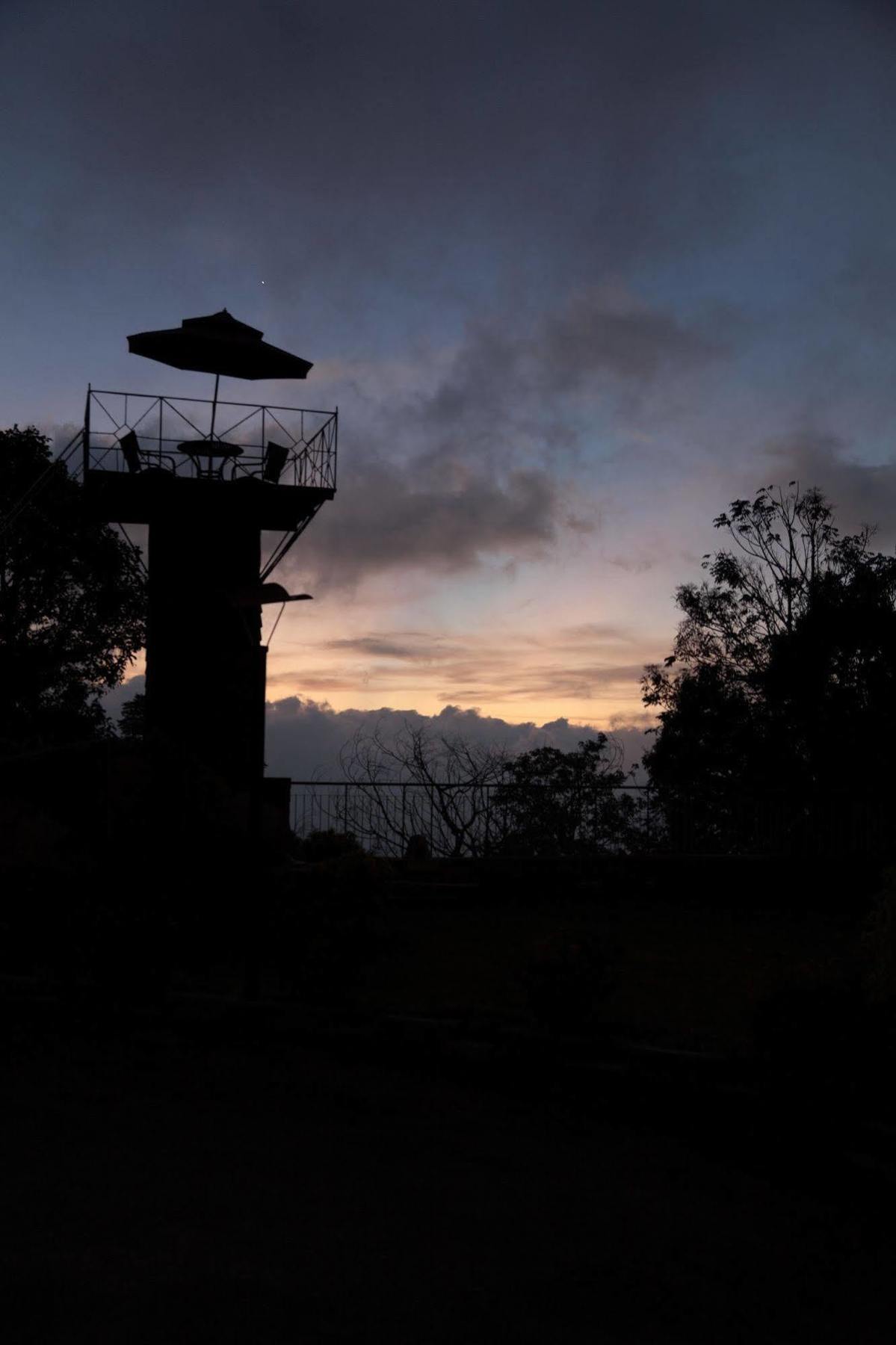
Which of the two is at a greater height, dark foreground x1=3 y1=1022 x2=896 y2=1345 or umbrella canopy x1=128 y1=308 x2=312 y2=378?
umbrella canopy x1=128 y1=308 x2=312 y2=378

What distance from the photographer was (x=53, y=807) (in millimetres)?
13047

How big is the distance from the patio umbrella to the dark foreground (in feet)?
43.2

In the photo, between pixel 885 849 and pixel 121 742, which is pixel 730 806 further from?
pixel 121 742

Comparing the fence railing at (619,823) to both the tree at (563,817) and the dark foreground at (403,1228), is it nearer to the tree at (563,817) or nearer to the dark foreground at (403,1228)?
the tree at (563,817)

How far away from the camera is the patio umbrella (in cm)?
1742

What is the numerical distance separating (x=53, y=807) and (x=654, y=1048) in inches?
337

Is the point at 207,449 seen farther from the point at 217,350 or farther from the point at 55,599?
the point at 55,599

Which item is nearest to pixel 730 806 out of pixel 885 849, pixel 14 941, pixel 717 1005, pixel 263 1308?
pixel 885 849

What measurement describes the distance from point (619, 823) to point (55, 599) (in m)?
14.5

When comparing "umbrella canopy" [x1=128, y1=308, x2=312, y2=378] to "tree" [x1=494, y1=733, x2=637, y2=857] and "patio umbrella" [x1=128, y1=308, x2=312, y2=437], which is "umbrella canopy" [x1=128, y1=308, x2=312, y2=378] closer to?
"patio umbrella" [x1=128, y1=308, x2=312, y2=437]

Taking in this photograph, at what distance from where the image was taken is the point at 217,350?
17672 mm

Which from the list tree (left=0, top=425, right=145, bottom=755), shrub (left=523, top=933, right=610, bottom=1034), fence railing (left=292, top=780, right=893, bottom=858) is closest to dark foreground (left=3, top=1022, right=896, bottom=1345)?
shrub (left=523, top=933, right=610, bottom=1034)

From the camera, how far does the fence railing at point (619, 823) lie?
17.2 m

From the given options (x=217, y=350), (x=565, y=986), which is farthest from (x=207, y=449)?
(x=565, y=986)
